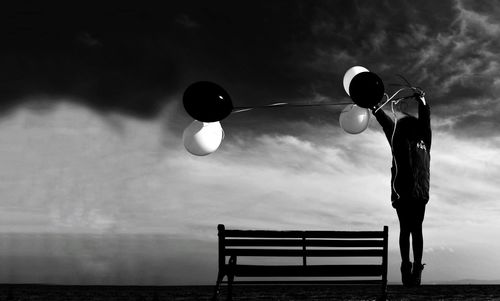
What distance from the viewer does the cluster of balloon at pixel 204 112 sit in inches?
238

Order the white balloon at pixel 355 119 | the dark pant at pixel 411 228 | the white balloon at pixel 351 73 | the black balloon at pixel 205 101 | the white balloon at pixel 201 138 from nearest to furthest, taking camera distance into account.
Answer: the black balloon at pixel 205 101, the white balloon at pixel 201 138, the white balloon at pixel 351 73, the dark pant at pixel 411 228, the white balloon at pixel 355 119

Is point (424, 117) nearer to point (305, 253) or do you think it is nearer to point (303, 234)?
point (303, 234)

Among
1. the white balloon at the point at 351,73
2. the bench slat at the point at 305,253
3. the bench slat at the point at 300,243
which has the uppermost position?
the white balloon at the point at 351,73

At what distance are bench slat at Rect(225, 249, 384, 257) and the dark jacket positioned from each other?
2.71ft

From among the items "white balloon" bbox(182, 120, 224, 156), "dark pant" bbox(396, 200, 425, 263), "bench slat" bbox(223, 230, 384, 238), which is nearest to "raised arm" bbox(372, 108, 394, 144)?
"dark pant" bbox(396, 200, 425, 263)

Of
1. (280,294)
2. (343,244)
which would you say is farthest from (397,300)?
(280,294)

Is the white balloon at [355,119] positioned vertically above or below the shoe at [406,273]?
above

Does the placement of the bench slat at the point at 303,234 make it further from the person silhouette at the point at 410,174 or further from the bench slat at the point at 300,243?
the person silhouette at the point at 410,174

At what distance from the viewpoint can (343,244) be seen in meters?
6.36

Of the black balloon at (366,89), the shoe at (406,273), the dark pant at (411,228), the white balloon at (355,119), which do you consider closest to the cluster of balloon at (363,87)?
the black balloon at (366,89)

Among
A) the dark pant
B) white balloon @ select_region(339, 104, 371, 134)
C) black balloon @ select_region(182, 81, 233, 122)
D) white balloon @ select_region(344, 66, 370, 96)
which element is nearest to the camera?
black balloon @ select_region(182, 81, 233, 122)

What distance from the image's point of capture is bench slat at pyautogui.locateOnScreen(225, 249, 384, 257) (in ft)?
20.2

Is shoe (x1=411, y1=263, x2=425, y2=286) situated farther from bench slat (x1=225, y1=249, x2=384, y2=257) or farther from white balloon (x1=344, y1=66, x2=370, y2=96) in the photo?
white balloon (x1=344, y1=66, x2=370, y2=96)

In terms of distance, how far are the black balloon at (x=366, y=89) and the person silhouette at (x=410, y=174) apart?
1.68ft
